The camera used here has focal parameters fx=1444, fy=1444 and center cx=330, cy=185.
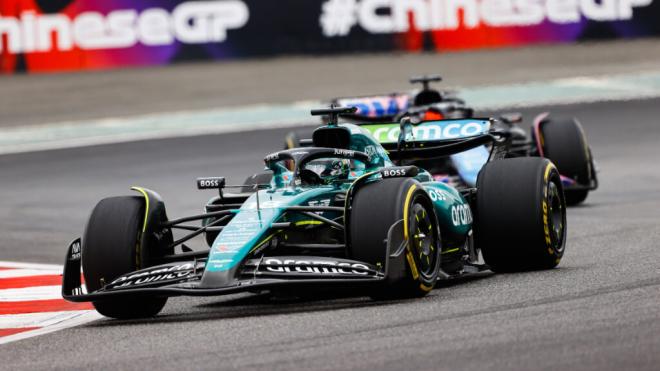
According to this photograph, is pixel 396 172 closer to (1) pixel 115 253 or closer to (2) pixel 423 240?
(2) pixel 423 240

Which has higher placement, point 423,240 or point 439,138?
point 439,138

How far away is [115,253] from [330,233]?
1.50 meters

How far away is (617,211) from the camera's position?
1531cm

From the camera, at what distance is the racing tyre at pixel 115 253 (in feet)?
31.7

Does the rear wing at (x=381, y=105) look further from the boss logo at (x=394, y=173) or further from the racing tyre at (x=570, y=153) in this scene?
the boss logo at (x=394, y=173)

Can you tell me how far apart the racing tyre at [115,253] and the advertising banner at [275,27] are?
18.7 m

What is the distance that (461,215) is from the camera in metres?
10.6

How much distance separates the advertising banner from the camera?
92.1 feet

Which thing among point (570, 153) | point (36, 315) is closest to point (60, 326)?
point (36, 315)

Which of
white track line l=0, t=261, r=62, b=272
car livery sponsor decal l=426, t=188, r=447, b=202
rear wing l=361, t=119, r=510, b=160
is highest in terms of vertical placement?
rear wing l=361, t=119, r=510, b=160

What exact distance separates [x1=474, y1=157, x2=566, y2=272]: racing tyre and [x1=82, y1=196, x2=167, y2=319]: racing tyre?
8.35 ft

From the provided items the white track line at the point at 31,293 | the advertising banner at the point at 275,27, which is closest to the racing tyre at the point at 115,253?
the white track line at the point at 31,293

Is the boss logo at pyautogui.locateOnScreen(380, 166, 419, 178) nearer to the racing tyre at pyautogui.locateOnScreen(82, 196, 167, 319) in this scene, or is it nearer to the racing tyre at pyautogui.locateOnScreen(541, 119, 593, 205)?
the racing tyre at pyautogui.locateOnScreen(82, 196, 167, 319)

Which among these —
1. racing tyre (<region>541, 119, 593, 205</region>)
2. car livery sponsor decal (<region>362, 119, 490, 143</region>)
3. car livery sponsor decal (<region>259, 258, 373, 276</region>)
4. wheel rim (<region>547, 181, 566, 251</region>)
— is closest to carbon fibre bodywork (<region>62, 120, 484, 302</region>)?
car livery sponsor decal (<region>259, 258, 373, 276</region>)
